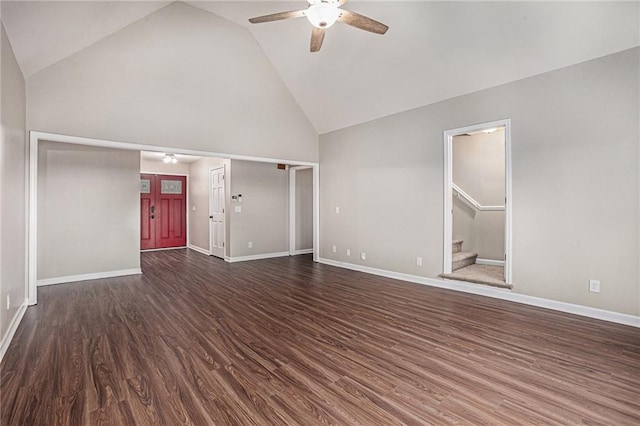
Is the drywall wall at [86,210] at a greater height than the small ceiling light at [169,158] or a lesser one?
lesser

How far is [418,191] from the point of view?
16.1ft

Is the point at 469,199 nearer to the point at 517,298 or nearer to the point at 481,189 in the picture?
the point at 481,189

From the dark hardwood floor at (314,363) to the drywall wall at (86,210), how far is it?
3.48 ft

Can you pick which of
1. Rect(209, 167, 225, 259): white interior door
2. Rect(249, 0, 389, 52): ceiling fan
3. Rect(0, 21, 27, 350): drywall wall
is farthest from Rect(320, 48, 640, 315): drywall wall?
Rect(0, 21, 27, 350): drywall wall

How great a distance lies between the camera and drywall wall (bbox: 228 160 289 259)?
22.7ft

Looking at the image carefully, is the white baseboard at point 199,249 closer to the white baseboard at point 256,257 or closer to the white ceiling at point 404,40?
the white baseboard at point 256,257

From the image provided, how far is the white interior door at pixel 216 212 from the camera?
7312mm

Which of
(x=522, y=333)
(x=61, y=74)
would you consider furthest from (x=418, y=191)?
(x=61, y=74)

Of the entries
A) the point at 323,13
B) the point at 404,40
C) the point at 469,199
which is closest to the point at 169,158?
the point at 404,40

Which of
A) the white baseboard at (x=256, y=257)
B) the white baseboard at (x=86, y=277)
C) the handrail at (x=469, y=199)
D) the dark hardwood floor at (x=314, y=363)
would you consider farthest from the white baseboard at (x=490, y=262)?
the white baseboard at (x=86, y=277)

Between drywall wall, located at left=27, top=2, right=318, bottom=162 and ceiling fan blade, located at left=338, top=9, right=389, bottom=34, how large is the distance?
2.81 metres

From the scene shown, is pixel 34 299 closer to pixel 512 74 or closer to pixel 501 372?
pixel 501 372

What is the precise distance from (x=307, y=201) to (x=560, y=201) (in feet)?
18.2

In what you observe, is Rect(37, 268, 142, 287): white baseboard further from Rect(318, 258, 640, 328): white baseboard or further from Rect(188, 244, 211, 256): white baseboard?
Rect(318, 258, 640, 328): white baseboard
